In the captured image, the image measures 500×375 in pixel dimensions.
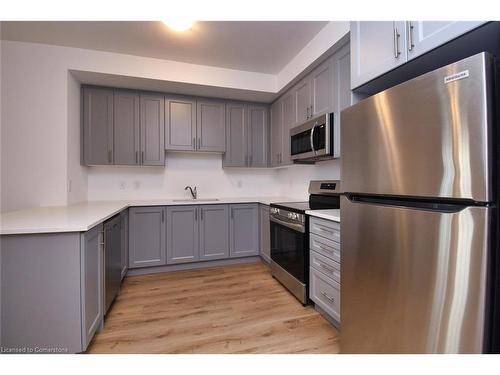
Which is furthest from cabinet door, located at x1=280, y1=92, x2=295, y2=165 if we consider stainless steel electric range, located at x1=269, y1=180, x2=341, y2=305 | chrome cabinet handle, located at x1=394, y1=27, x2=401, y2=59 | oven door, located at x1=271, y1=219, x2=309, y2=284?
chrome cabinet handle, located at x1=394, y1=27, x2=401, y2=59

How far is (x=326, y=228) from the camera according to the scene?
1.88 m

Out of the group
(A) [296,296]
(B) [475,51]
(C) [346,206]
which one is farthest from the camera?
(A) [296,296]

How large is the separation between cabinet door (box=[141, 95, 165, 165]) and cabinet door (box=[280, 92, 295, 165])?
1.60 meters

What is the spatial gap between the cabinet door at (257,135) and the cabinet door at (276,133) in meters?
0.11

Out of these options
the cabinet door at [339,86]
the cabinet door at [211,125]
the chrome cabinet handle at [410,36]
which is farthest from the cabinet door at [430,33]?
the cabinet door at [211,125]

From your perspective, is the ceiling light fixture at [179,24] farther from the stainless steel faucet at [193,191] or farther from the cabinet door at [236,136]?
the stainless steel faucet at [193,191]

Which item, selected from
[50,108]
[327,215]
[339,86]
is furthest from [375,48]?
[50,108]

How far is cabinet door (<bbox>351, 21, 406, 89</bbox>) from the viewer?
125 centimetres

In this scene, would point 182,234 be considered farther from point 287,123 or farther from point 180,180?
point 287,123
